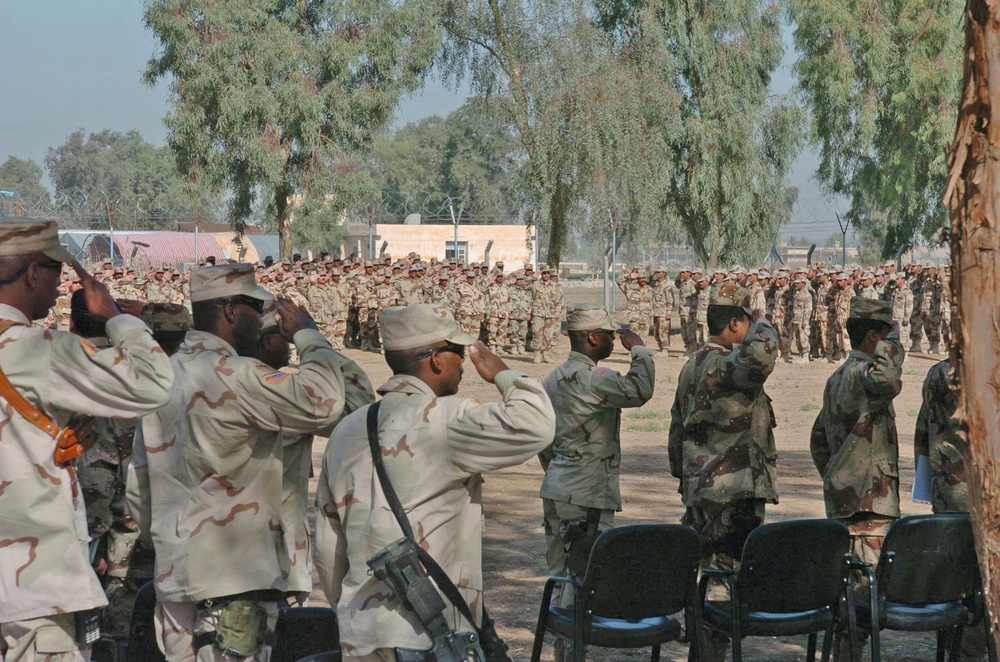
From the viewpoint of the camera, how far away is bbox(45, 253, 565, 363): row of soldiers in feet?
78.7

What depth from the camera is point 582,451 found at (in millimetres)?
5711

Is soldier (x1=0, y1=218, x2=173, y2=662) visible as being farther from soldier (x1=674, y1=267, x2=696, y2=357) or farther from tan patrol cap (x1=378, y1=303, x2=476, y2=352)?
soldier (x1=674, y1=267, x2=696, y2=357)

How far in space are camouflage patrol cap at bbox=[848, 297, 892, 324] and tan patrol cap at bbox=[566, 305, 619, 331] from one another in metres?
1.13

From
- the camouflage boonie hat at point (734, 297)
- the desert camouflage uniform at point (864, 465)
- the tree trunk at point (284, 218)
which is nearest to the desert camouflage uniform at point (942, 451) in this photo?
the desert camouflage uniform at point (864, 465)

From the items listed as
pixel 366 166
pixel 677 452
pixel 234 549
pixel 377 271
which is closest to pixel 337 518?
pixel 234 549

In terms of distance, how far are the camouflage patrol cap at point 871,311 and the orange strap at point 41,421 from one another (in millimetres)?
3537

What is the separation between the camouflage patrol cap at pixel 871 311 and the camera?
542cm

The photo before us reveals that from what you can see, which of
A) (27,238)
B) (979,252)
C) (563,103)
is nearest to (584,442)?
(27,238)

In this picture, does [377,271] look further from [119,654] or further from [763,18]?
[119,654]

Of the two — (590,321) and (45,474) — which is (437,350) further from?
→ (590,321)

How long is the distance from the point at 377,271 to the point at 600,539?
2174cm

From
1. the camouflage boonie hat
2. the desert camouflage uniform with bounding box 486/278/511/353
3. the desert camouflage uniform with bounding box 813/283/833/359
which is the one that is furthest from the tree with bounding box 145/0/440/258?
the camouflage boonie hat

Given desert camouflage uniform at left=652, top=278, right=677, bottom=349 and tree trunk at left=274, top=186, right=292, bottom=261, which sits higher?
tree trunk at left=274, top=186, right=292, bottom=261

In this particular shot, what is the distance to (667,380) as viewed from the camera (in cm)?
2031
